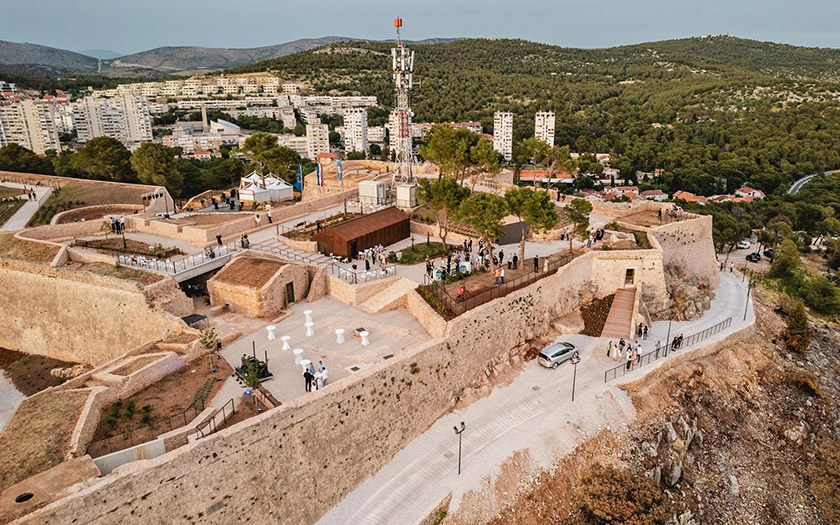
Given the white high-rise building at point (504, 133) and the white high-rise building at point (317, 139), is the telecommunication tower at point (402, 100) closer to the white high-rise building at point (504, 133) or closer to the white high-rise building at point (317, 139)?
the white high-rise building at point (504, 133)

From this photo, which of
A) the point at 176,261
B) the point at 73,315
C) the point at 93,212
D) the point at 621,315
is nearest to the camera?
the point at 73,315

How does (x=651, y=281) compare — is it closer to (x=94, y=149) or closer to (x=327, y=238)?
(x=327, y=238)

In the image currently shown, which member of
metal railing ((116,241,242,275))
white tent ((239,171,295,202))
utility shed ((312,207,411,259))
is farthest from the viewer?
white tent ((239,171,295,202))

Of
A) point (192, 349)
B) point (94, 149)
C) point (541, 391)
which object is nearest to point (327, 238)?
point (192, 349)

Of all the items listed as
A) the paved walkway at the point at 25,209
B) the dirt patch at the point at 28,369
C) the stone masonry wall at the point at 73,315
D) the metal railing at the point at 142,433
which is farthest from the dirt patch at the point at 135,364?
the paved walkway at the point at 25,209

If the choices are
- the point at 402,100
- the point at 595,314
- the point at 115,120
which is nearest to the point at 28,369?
the point at 402,100

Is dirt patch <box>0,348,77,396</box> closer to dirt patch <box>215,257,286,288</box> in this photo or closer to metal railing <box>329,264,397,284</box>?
dirt patch <box>215,257,286,288</box>

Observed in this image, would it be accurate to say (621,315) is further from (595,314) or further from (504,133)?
(504,133)

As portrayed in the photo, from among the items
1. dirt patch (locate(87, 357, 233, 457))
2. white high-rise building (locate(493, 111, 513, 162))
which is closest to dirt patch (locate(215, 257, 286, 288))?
dirt patch (locate(87, 357, 233, 457))
